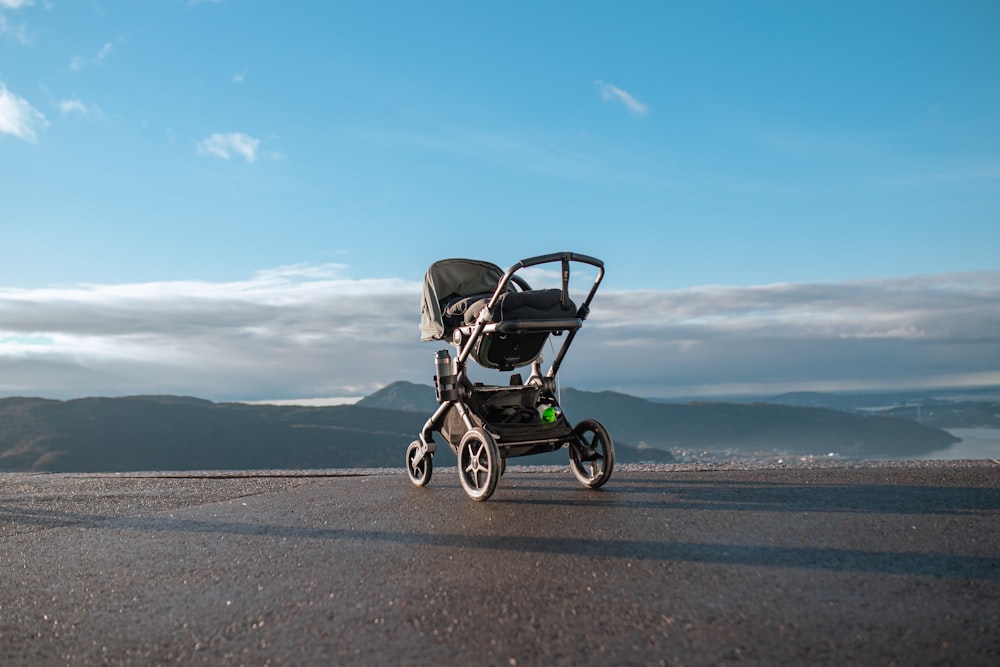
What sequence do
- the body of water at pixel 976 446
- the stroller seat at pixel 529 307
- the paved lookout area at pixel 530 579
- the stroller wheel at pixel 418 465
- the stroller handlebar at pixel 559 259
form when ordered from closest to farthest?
the paved lookout area at pixel 530 579, the stroller handlebar at pixel 559 259, the stroller seat at pixel 529 307, the stroller wheel at pixel 418 465, the body of water at pixel 976 446

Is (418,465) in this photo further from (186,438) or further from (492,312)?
(186,438)

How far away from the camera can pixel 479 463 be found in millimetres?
6824

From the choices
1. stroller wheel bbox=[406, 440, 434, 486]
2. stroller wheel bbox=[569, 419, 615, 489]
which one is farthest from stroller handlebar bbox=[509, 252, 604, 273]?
stroller wheel bbox=[406, 440, 434, 486]

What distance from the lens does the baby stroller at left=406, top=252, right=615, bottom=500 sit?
675 cm

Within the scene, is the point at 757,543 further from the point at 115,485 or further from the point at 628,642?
the point at 115,485

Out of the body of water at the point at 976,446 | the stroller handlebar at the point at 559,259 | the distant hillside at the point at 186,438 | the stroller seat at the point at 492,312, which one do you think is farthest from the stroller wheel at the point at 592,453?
the distant hillside at the point at 186,438

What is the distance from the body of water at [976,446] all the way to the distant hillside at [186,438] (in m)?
48.7

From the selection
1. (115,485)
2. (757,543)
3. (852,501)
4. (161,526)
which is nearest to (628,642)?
(757,543)

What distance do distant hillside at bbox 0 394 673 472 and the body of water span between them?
4874 cm

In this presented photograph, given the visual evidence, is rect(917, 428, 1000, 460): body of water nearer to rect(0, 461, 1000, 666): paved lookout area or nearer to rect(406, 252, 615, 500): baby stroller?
rect(0, 461, 1000, 666): paved lookout area

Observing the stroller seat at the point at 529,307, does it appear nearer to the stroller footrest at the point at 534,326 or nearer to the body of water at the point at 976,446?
the stroller footrest at the point at 534,326

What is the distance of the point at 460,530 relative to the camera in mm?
5543

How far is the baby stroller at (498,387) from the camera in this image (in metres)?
6.75

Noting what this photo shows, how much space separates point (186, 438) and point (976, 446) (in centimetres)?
12570
